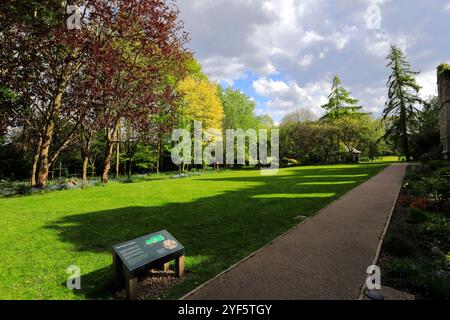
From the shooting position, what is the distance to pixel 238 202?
11.0 metres

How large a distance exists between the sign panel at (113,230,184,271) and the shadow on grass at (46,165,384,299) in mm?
539

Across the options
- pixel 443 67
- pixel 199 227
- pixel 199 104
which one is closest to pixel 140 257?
pixel 199 227

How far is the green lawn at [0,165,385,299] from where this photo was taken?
4.49m

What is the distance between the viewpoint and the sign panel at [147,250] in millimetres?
4015

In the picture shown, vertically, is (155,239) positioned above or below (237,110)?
below

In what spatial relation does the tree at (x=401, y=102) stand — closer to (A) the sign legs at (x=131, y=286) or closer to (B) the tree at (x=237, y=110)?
(B) the tree at (x=237, y=110)

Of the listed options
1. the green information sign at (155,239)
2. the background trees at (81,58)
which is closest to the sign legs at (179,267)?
the green information sign at (155,239)

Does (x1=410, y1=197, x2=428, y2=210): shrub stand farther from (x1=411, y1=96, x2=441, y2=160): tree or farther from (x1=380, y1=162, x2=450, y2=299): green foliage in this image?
(x1=411, y1=96, x2=441, y2=160): tree

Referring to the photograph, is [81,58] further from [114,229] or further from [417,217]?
[417,217]

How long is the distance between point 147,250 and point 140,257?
0.20 meters

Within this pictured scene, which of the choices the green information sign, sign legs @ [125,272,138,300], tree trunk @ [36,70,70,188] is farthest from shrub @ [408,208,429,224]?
tree trunk @ [36,70,70,188]

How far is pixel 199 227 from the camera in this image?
7535 mm
